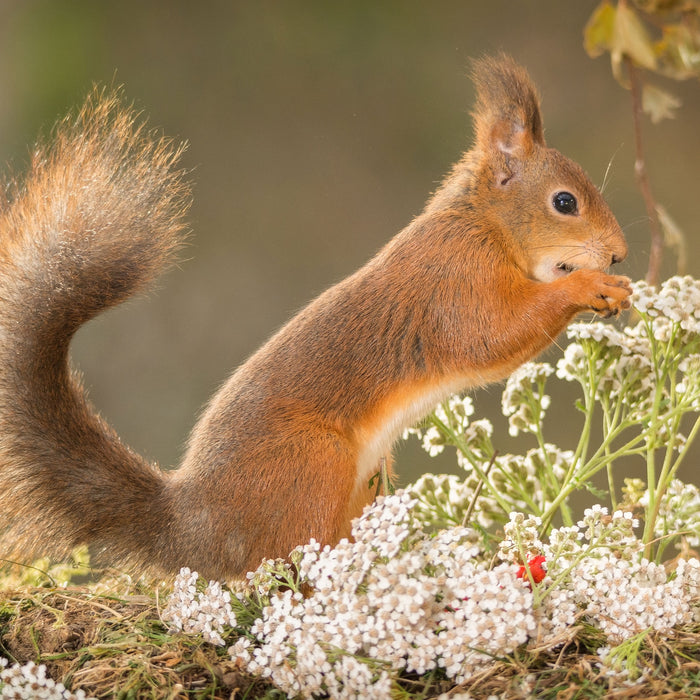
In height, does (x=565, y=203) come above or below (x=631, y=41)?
below

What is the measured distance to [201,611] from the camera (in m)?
1.27

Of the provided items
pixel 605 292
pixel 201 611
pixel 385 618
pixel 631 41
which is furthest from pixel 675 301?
pixel 201 611

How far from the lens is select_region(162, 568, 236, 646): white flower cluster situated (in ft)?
4.13

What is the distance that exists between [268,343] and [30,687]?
0.77 m

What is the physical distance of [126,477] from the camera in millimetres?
1537

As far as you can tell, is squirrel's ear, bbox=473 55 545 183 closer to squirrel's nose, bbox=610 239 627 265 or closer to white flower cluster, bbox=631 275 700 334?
squirrel's nose, bbox=610 239 627 265

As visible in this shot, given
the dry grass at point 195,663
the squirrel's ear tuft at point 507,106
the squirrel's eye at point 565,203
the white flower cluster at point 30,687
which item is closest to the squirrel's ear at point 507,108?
the squirrel's ear tuft at point 507,106

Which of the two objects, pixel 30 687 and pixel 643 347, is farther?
pixel 643 347

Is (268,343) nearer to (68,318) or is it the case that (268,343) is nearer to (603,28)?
(68,318)

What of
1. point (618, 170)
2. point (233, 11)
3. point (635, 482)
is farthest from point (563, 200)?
point (233, 11)

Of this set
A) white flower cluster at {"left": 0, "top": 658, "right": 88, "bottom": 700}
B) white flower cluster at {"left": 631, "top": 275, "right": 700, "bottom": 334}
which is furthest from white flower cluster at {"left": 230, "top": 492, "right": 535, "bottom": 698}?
white flower cluster at {"left": 631, "top": 275, "right": 700, "bottom": 334}

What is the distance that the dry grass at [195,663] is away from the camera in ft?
3.70

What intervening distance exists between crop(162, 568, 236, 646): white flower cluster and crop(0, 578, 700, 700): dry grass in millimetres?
30

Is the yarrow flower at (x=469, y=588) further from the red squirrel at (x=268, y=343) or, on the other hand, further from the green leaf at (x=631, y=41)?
the green leaf at (x=631, y=41)
